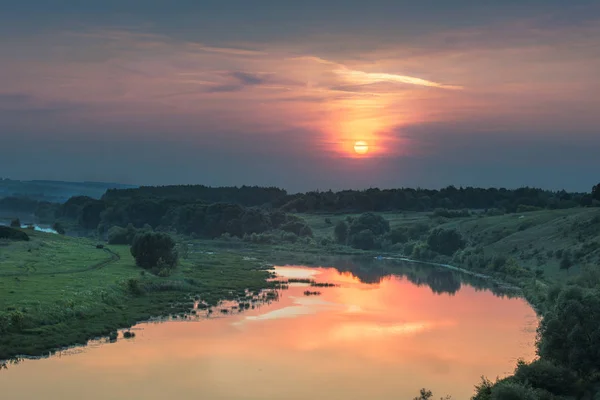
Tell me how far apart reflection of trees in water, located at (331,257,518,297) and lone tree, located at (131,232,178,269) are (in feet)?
92.1

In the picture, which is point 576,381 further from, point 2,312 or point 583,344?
point 2,312

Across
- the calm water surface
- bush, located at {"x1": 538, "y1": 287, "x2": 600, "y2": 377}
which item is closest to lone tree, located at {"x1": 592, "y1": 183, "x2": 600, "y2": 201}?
the calm water surface

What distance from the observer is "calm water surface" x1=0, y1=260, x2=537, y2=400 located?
39.3 m

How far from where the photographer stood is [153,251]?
8844 centimetres

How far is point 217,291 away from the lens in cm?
7638

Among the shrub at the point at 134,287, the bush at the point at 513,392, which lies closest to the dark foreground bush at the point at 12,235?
the shrub at the point at 134,287

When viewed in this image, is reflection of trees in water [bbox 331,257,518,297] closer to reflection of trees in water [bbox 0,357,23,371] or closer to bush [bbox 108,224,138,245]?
bush [bbox 108,224,138,245]

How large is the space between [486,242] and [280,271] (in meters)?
44.2

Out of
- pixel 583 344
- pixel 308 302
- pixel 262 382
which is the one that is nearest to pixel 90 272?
pixel 308 302

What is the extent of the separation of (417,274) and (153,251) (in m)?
41.8

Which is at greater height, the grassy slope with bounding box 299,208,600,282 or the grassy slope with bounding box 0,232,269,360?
the grassy slope with bounding box 299,208,600,282

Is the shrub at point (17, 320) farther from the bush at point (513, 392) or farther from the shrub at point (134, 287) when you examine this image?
the bush at point (513, 392)

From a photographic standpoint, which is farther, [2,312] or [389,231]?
[389,231]

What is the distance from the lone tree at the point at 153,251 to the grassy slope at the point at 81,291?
179cm
